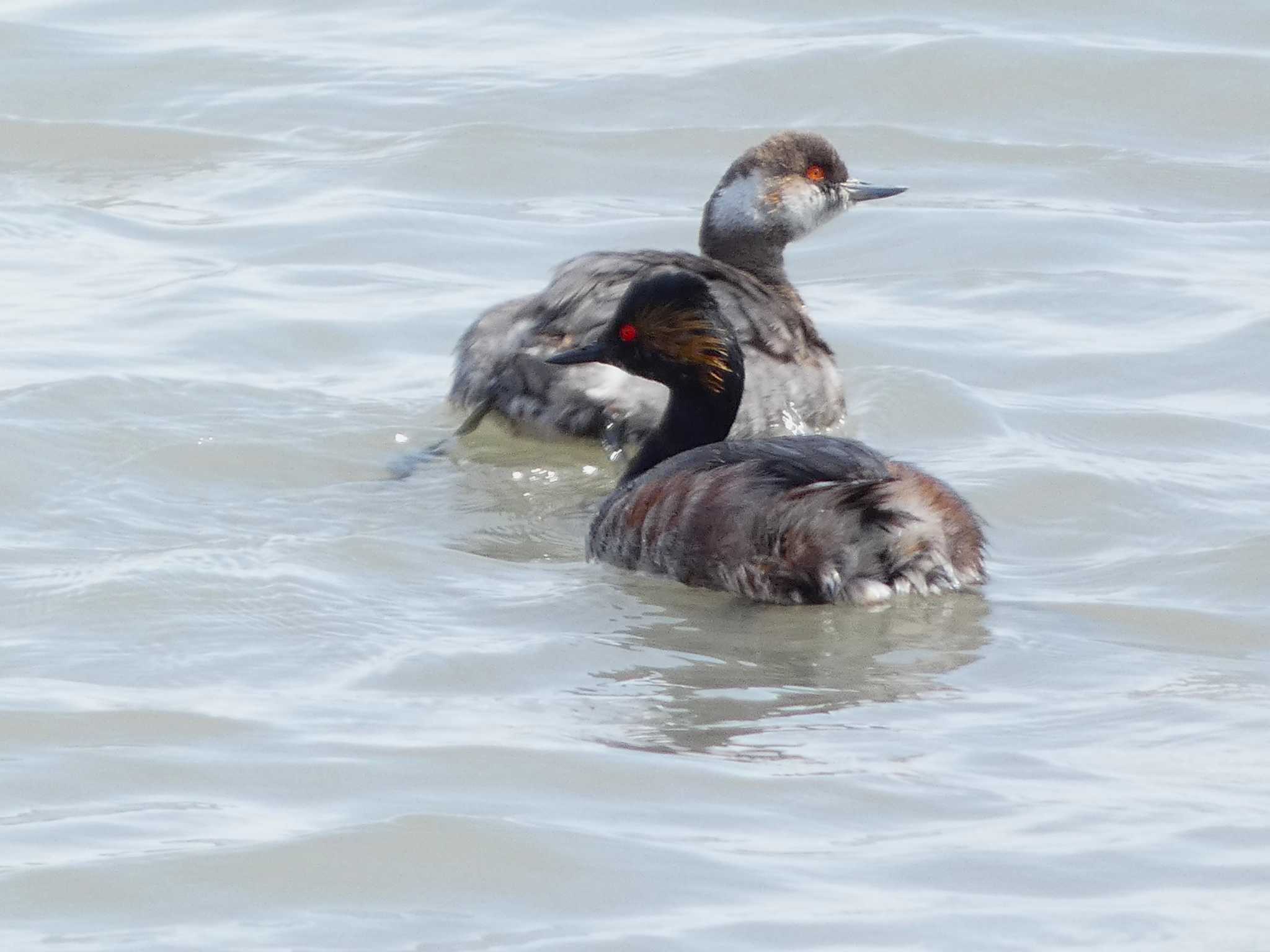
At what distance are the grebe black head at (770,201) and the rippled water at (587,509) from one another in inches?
22.5

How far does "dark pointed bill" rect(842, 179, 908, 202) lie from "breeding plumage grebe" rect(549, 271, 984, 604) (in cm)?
244

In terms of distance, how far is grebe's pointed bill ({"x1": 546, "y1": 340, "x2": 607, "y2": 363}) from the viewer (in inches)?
271

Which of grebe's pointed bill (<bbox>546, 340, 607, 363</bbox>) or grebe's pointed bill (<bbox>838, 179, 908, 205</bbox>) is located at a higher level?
grebe's pointed bill (<bbox>838, 179, 908, 205</bbox>)

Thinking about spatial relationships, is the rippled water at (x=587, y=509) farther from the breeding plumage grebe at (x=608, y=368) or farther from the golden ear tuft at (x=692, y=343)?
the golden ear tuft at (x=692, y=343)

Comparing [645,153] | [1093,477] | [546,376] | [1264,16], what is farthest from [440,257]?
[1264,16]

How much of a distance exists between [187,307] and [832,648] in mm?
4278

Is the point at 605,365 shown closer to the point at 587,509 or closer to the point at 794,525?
the point at 587,509

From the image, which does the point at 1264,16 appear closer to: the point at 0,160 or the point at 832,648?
the point at 0,160

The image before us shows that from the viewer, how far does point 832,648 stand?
5.63 meters

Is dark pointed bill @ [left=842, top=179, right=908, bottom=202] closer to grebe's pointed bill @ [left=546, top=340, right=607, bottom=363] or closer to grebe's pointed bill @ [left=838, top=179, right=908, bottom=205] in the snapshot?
grebe's pointed bill @ [left=838, top=179, right=908, bottom=205]

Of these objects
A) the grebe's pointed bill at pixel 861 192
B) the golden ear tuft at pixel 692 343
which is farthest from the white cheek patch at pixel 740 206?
the golden ear tuft at pixel 692 343

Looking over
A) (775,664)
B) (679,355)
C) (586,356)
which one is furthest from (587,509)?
(775,664)

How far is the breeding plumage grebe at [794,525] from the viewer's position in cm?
589

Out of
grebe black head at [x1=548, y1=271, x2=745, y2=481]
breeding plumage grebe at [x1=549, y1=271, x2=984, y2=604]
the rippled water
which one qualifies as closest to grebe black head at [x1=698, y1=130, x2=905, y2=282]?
the rippled water
